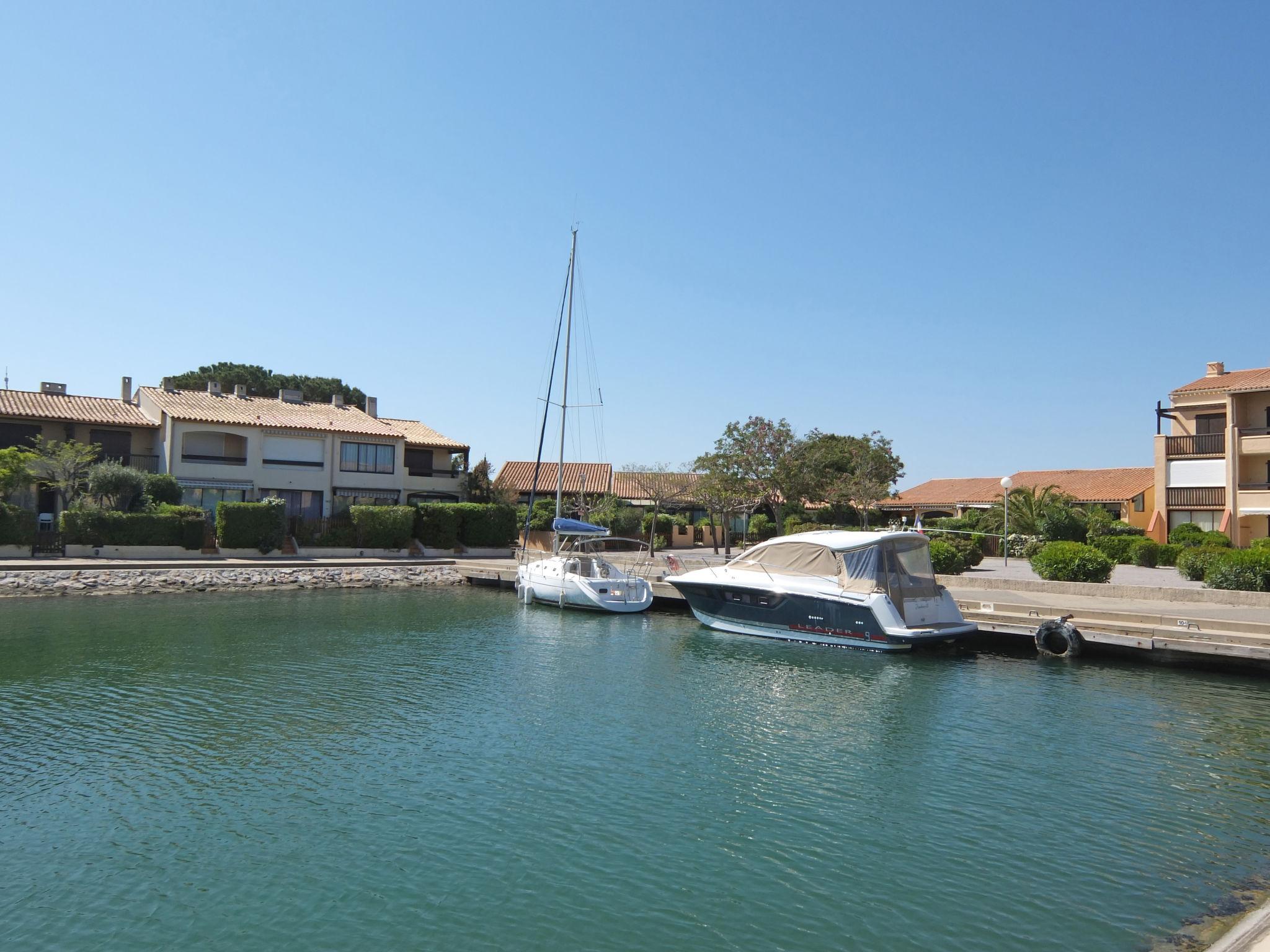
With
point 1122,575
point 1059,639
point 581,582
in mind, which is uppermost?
point 1122,575

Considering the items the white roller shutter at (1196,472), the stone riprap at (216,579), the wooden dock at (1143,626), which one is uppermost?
the white roller shutter at (1196,472)

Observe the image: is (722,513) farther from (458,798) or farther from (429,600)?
(458,798)

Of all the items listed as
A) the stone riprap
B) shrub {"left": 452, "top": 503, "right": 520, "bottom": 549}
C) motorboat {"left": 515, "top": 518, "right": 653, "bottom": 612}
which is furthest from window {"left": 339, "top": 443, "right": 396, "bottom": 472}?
motorboat {"left": 515, "top": 518, "right": 653, "bottom": 612}

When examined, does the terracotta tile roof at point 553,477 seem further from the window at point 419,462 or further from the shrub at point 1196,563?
the shrub at point 1196,563

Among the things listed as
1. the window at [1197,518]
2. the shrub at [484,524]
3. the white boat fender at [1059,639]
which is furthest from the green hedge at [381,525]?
the window at [1197,518]

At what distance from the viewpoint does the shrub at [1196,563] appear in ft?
86.5

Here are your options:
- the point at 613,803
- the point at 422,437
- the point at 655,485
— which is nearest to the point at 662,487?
the point at 655,485

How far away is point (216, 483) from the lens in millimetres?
43188

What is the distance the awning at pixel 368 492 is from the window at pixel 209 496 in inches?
183

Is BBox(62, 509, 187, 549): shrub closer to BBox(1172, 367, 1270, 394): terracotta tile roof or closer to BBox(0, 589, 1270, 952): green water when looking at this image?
BBox(0, 589, 1270, 952): green water

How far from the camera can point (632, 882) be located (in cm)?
845

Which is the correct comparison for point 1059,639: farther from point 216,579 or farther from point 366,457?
point 366,457

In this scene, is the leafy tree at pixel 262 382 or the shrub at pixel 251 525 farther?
the leafy tree at pixel 262 382

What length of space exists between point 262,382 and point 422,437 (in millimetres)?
32591
